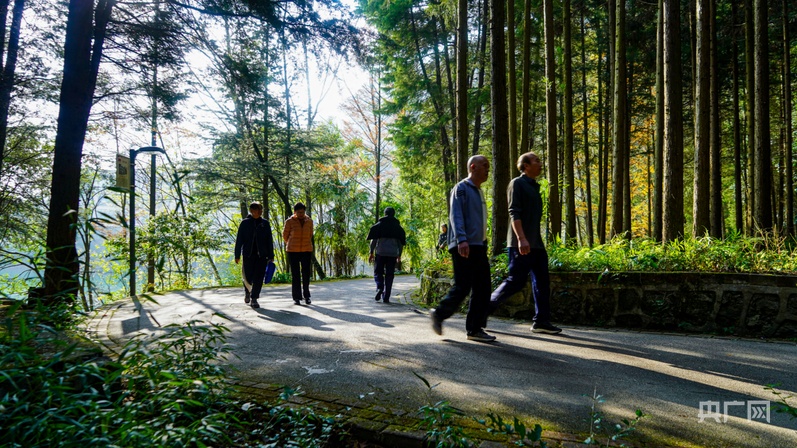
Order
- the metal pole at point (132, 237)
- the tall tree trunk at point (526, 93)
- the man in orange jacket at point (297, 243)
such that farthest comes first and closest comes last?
the tall tree trunk at point (526, 93), the man in orange jacket at point (297, 243), the metal pole at point (132, 237)

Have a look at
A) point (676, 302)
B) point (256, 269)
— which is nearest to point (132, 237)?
point (256, 269)

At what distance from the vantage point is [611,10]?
1473 centimetres

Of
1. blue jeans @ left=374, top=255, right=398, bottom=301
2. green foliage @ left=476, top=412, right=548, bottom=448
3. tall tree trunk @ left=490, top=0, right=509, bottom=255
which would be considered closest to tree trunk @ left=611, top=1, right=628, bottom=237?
tall tree trunk @ left=490, top=0, right=509, bottom=255

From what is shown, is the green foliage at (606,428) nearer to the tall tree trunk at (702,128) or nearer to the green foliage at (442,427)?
the green foliage at (442,427)

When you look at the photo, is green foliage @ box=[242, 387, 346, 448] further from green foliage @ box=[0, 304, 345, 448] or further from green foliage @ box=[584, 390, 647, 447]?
green foliage @ box=[584, 390, 647, 447]

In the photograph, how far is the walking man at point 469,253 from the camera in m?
5.31

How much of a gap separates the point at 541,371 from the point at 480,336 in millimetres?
1363

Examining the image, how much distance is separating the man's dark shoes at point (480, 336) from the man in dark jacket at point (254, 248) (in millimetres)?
4951

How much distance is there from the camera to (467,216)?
5391mm

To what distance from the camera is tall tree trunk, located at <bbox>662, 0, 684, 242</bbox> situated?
8789 mm

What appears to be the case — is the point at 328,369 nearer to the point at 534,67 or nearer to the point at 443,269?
the point at 443,269

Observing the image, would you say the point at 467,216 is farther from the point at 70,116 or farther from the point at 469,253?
the point at 70,116

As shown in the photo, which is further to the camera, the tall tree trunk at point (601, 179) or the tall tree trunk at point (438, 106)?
the tall tree trunk at point (438, 106)

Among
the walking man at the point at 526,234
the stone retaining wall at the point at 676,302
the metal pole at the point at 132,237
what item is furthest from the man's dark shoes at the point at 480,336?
the metal pole at the point at 132,237
